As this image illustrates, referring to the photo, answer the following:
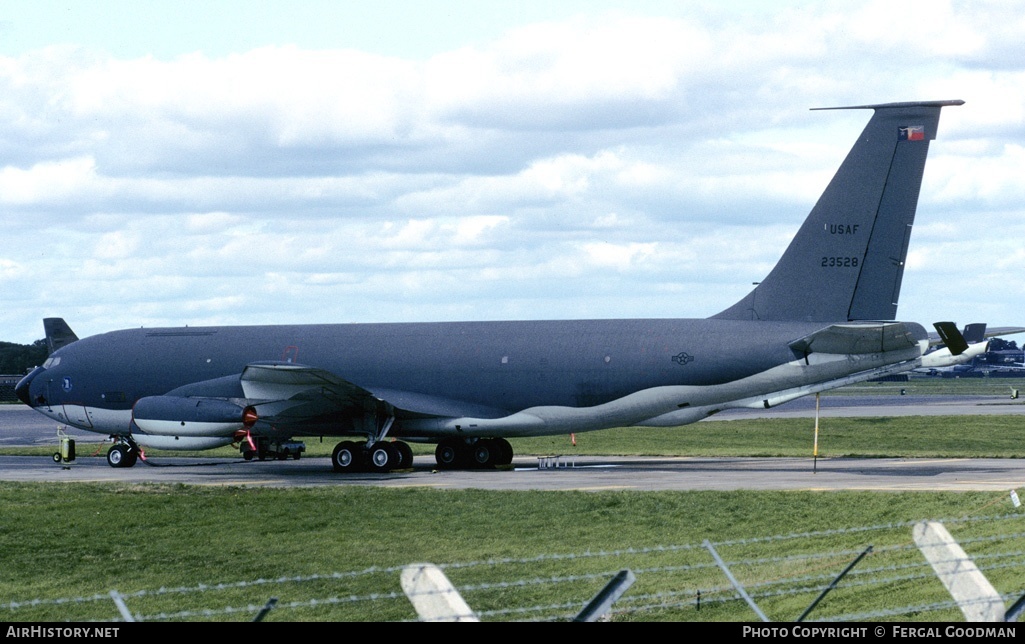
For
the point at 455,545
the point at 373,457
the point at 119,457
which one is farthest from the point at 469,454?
the point at 455,545

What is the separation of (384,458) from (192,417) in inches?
218

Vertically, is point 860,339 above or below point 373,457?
above

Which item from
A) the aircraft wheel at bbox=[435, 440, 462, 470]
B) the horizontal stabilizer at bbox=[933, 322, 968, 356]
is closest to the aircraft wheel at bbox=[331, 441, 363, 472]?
the aircraft wheel at bbox=[435, 440, 462, 470]

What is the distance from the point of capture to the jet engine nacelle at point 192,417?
36781 mm

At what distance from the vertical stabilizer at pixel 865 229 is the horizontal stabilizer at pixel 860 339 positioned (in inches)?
51.5

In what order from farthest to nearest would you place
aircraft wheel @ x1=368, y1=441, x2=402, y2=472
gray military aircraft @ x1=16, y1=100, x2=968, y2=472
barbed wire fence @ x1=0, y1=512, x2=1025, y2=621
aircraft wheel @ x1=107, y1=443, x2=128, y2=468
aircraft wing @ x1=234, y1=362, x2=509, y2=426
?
aircraft wheel @ x1=107, y1=443, x2=128, y2=468
aircraft wheel @ x1=368, y1=441, x2=402, y2=472
aircraft wing @ x1=234, y1=362, x2=509, y2=426
gray military aircraft @ x1=16, y1=100, x2=968, y2=472
barbed wire fence @ x1=0, y1=512, x2=1025, y2=621

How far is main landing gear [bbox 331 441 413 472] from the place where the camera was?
1446 inches

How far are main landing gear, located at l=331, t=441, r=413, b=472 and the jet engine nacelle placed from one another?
271 centimetres

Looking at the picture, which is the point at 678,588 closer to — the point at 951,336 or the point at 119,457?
the point at 951,336

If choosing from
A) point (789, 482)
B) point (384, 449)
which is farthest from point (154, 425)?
point (789, 482)

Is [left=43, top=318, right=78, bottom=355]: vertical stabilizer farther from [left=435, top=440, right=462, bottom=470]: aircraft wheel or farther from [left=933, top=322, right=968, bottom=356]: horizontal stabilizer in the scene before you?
[left=933, top=322, right=968, bottom=356]: horizontal stabilizer

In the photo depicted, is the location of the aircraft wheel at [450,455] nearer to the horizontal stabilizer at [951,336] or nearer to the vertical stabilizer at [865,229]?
the vertical stabilizer at [865,229]

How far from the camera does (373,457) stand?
36875 mm

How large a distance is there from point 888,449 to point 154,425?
26.0 m
